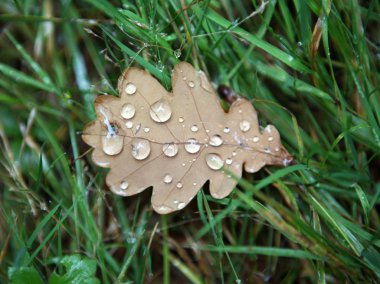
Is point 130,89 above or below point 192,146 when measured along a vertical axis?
above

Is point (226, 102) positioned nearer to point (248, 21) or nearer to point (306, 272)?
Answer: point (248, 21)

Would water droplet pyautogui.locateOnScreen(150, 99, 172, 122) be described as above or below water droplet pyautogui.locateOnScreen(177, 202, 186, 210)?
above

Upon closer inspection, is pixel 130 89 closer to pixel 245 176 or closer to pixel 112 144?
pixel 112 144

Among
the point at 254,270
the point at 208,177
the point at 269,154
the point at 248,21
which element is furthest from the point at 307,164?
the point at 248,21

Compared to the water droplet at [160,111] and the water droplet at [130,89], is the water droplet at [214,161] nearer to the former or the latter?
the water droplet at [160,111]

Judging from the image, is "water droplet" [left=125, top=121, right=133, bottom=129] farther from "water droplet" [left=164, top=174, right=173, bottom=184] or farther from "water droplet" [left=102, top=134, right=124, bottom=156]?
"water droplet" [left=164, top=174, right=173, bottom=184]

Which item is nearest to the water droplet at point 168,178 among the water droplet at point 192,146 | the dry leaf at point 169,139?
the dry leaf at point 169,139

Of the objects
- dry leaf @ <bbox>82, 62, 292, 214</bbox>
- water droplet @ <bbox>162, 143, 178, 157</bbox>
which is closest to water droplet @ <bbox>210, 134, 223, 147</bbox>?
dry leaf @ <bbox>82, 62, 292, 214</bbox>

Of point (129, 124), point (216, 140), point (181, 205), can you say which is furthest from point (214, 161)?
point (129, 124)
